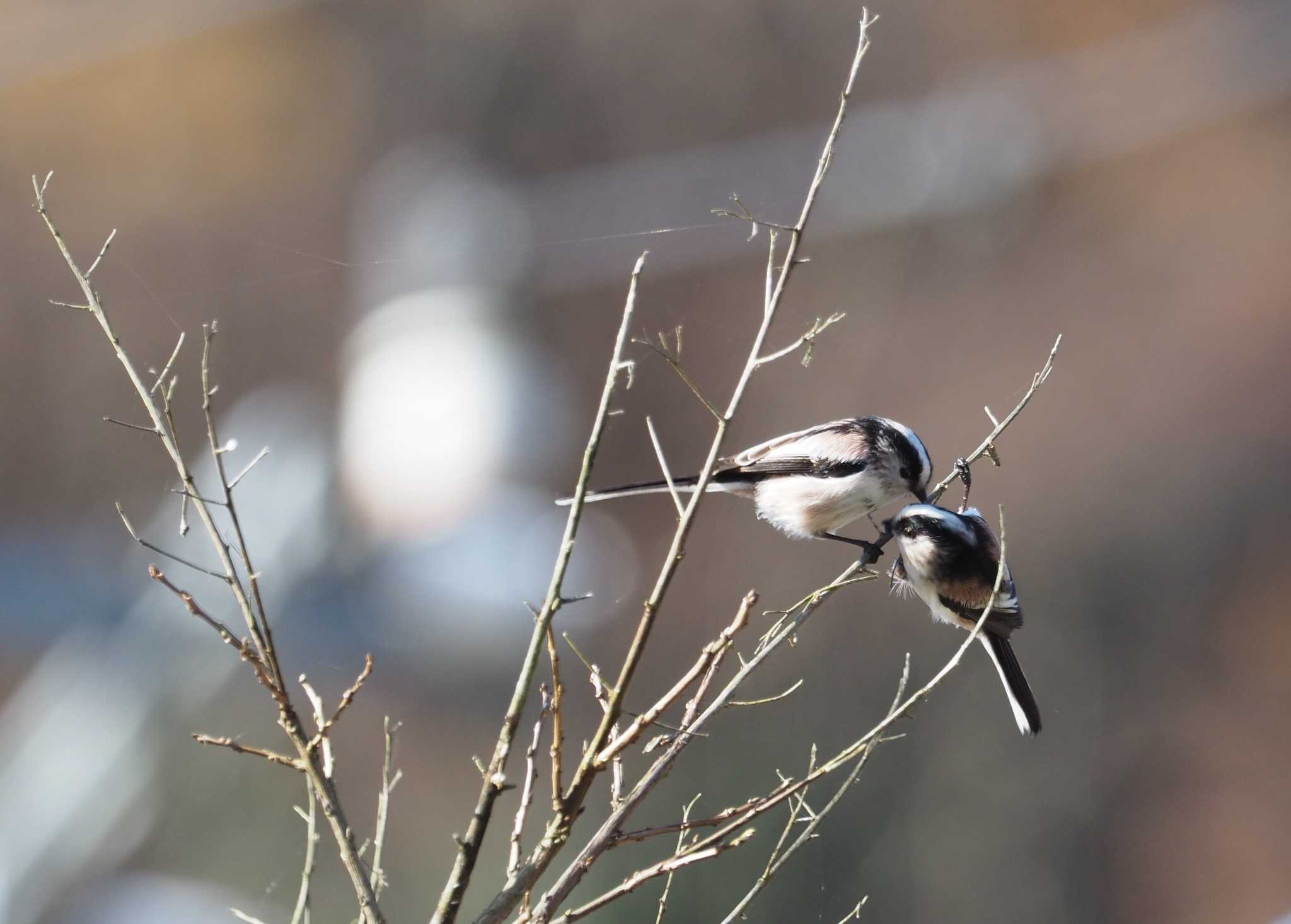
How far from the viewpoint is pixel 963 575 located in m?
1.55

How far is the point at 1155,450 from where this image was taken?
527 cm

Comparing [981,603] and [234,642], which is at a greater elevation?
[234,642]

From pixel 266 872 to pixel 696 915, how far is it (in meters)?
1.59

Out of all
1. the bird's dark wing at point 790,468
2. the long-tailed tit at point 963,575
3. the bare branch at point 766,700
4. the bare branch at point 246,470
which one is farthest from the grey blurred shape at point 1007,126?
the bare branch at point 766,700

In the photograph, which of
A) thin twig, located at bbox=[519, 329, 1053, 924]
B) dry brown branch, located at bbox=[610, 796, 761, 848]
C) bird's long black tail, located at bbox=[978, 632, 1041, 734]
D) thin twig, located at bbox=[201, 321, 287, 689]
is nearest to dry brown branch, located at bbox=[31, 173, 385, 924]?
thin twig, located at bbox=[201, 321, 287, 689]

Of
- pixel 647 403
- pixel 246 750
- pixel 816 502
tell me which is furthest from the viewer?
pixel 647 403

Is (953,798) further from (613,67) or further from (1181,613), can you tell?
(613,67)

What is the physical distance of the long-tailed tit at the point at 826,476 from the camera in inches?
71.1

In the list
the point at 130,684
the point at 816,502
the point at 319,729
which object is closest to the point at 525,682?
the point at 319,729

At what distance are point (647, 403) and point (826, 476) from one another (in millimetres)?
3152

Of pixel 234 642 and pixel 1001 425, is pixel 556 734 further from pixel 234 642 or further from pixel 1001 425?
pixel 1001 425

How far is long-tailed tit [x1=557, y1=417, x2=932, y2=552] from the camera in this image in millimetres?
1806

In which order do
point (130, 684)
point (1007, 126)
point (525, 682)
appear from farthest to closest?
point (1007, 126), point (130, 684), point (525, 682)

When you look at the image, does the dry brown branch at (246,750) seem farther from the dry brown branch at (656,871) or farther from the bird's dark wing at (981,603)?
the bird's dark wing at (981,603)
